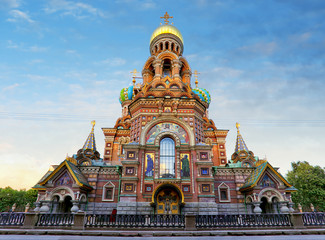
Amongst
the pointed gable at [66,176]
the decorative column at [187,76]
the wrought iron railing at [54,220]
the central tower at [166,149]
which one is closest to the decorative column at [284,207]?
the central tower at [166,149]

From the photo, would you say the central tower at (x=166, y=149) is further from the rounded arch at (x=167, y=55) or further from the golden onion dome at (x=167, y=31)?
the golden onion dome at (x=167, y=31)

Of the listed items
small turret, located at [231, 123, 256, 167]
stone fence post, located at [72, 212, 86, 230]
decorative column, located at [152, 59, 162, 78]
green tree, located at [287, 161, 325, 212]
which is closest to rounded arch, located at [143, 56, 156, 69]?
decorative column, located at [152, 59, 162, 78]

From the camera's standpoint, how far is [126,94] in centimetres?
3028

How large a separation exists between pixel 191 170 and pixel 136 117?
23.9ft

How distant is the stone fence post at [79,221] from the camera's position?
10211mm

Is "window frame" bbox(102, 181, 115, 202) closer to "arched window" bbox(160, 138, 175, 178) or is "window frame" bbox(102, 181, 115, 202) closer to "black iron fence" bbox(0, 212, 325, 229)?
"arched window" bbox(160, 138, 175, 178)

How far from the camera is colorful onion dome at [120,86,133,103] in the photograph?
2975 cm

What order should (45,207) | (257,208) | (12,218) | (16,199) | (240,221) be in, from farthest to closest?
(16,199) < (257,208) < (45,207) < (240,221) < (12,218)

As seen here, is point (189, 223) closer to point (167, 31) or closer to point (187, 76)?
point (187, 76)

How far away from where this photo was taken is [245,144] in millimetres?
22078

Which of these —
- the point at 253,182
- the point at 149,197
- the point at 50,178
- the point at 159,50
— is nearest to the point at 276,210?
the point at 253,182

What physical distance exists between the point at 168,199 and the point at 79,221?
7.79 m

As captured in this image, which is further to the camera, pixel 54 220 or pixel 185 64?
pixel 185 64

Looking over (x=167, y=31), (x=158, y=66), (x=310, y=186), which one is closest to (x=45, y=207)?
(x=158, y=66)
